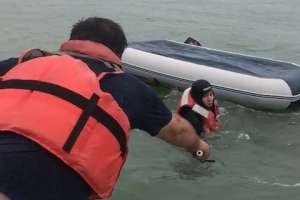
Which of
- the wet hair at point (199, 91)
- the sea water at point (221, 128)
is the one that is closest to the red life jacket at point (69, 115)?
the sea water at point (221, 128)

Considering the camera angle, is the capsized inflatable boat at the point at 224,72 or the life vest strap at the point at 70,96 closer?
the life vest strap at the point at 70,96

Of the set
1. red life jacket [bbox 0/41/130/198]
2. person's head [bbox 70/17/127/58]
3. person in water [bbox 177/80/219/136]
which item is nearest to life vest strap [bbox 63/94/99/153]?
red life jacket [bbox 0/41/130/198]

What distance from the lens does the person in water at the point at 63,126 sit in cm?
172

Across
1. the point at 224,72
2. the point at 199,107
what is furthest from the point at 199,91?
the point at 224,72

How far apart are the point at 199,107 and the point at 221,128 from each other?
3.77 feet

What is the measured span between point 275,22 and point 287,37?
1962 mm

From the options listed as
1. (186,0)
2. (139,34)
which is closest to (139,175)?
(139,34)

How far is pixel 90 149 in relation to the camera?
178 cm

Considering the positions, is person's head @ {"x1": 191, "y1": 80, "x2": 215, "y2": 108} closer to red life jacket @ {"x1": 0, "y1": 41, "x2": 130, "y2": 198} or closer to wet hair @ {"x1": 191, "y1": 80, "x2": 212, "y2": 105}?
wet hair @ {"x1": 191, "y1": 80, "x2": 212, "y2": 105}

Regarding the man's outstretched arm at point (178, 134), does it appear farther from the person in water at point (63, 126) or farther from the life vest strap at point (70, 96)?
the life vest strap at point (70, 96)

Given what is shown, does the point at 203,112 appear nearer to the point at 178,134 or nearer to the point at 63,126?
the point at 178,134

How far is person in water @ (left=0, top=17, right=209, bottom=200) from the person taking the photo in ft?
5.65

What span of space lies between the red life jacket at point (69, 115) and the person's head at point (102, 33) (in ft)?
0.66

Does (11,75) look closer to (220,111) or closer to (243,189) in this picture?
(243,189)
